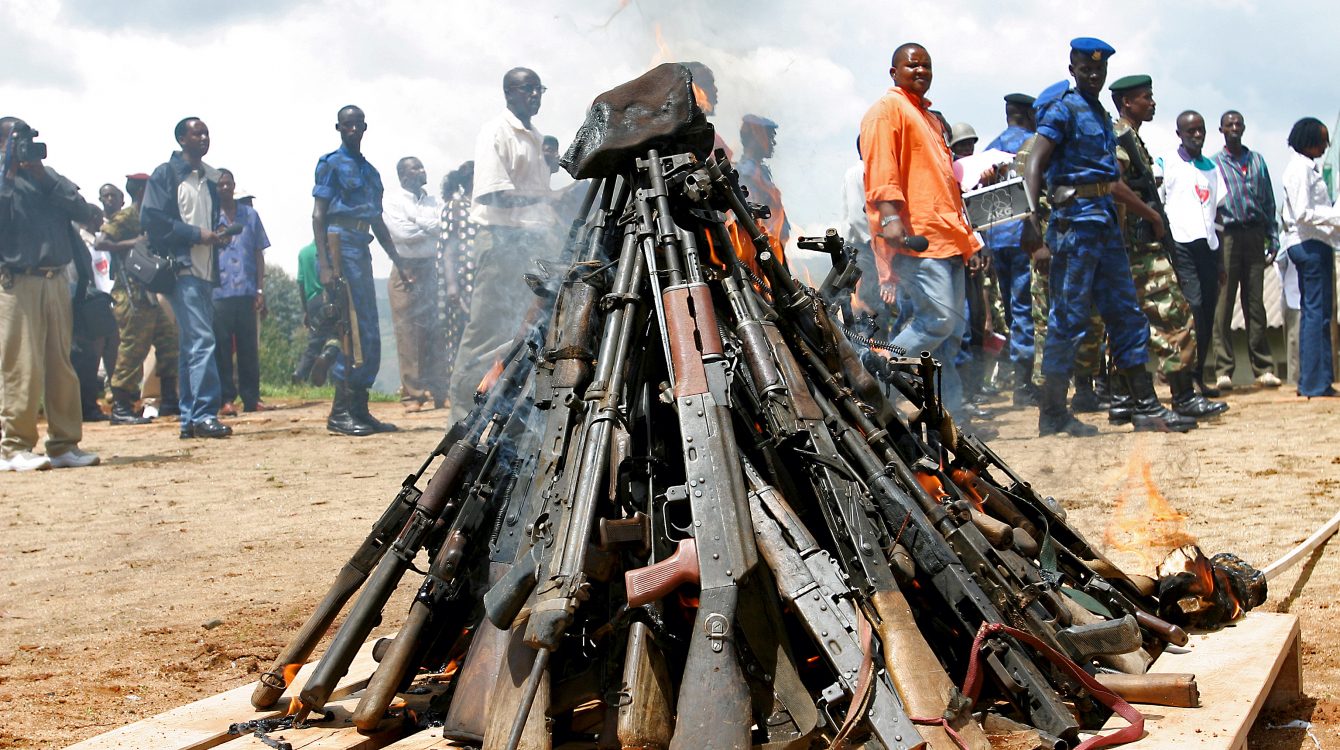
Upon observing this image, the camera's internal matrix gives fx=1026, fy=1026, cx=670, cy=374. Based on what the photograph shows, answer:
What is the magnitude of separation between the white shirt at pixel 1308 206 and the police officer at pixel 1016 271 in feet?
9.01

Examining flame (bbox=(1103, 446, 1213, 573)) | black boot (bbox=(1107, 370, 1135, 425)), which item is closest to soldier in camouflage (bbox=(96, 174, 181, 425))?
black boot (bbox=(1107, 370, 1135, 425))

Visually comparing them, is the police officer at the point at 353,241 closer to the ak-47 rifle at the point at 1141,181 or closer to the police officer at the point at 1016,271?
the police officer at the point at 1016,271

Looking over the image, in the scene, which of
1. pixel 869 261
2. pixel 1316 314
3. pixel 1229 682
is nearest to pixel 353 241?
pixel 869 261

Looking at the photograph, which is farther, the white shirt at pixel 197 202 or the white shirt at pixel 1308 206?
the white shirt at pixel 197 202

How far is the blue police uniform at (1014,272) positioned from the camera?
9695mm

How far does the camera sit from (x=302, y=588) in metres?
5.22

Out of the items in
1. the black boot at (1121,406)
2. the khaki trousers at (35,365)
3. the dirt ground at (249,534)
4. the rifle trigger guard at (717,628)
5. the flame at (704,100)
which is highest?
the flame at (704,100)

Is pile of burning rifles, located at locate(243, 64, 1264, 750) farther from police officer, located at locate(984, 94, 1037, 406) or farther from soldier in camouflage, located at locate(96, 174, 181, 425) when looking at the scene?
soldier in camouflage, located at locate(96, 174, 181, 425)

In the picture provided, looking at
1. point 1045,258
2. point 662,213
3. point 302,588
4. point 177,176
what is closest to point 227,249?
point 177,176

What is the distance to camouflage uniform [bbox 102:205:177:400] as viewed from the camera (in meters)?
12.7

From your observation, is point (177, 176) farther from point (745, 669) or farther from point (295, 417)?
point (745, 669)

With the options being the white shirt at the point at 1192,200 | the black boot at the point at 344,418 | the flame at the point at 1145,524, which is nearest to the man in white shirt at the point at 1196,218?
the white shirt at the point at 1192,200

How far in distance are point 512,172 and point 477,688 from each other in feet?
18.7

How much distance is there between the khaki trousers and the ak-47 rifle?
9.11 meters
